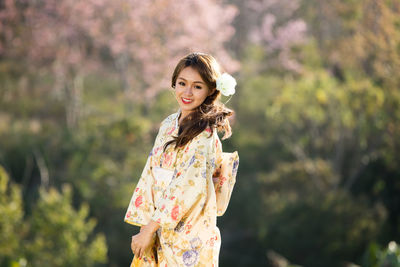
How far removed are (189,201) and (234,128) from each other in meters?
7.72

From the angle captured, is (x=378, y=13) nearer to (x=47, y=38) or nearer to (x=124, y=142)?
(x=124, y=142)

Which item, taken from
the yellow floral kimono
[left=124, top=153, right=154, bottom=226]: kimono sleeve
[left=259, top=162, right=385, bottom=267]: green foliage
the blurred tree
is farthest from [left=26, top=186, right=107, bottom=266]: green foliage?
the yellow floral kimono

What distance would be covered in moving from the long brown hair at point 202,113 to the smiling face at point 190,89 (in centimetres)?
2

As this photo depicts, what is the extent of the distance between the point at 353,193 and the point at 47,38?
20.5ft

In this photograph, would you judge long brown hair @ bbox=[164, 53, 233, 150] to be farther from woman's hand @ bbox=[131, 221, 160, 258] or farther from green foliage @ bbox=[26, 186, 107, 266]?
green foliage @ bbox=[26, 186, 107, 266]

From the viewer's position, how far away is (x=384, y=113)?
694cm

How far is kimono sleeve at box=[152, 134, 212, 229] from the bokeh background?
4.02 metres

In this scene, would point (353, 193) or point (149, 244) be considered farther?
point (353, 193)

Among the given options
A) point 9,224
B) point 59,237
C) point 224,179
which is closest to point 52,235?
point 59,237

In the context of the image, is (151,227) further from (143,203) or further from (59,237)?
(59,237)

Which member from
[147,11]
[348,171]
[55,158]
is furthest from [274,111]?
[55,158]

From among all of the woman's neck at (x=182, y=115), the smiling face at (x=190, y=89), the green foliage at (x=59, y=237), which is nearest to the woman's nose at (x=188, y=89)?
the smiling face at (x=190, y=89)

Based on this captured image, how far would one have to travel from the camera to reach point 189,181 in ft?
6.13

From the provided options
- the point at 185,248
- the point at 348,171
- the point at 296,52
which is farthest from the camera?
the point at 296,52
